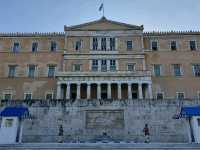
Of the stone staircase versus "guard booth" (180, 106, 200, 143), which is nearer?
the stone staircase

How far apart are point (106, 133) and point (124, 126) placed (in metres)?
Answer: 1.47

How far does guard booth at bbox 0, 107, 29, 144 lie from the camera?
18000 mm

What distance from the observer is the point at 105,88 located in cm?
3659

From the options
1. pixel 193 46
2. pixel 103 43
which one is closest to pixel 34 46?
pixel 103 43

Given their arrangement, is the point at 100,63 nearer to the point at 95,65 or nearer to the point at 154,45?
the point at 95,65

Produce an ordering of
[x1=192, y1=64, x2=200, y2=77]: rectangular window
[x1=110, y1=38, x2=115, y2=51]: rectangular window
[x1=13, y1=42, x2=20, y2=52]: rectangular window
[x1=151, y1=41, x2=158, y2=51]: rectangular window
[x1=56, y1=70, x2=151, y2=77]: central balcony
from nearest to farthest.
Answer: [x1=56, y1=70, x2=151, y2=77]: central balcony
[x1=192, y1=64, x2=200, y2=77]: rectangular window
[x1=110, y1=38, x2=115, y2=51]: rectangular window
[x1=151, y1=41, x2=158, y2=51]: rectangular window
[x1=13, y1=42, x2=20, y2=52]: rectangular window

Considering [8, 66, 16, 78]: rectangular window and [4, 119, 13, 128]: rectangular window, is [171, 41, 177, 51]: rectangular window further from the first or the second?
[4, 119, 13, 128]: rectangular window

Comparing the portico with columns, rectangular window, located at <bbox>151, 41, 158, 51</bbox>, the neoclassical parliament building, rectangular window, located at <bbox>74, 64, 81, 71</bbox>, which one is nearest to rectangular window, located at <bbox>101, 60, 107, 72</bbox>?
the neoclassical parliament building

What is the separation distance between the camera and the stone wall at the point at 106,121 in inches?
854

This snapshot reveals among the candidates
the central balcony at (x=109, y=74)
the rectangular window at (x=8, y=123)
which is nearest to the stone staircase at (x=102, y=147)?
the rectangular window at (x=8, y=123)

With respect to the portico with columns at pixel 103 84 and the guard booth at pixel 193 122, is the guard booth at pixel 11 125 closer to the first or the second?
the guard booth at pixel 193 122

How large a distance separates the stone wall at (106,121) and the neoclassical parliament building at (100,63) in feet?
39.3

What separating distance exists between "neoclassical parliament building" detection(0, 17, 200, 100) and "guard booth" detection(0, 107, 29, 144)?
16.0 metres

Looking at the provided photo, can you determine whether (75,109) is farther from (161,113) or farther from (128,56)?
(128,56)
